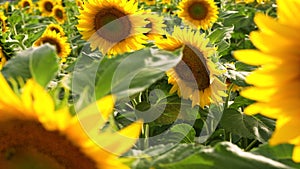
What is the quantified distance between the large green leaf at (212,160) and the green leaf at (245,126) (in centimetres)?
74

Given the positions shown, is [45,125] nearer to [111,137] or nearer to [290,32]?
[111,137]

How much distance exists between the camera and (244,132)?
152 cm

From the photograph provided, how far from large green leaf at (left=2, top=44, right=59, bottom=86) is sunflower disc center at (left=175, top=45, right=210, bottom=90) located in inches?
30.9

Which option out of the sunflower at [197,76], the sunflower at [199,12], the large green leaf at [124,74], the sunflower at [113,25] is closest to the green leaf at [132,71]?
the large green leaf at [124,74]

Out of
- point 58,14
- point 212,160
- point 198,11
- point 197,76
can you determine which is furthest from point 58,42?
point 212,160

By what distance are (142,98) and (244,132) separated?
17.4 inches

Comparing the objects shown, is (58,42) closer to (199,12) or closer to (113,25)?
(199,12)

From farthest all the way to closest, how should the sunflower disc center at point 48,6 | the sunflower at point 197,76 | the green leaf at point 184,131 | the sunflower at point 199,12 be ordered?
the sunflower disc center at point 48,6 < the sunflower at point 199,12 < the sunflower at point 197,76 < the green leaf at point 184,131

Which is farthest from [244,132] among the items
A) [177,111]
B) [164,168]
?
[164,168]

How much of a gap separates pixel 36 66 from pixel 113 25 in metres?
1.25

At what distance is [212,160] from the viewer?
2.45 ft

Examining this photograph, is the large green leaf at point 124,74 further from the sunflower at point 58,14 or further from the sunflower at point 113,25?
the sunflower at point 58,14

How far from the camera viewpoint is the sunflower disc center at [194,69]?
165 cm

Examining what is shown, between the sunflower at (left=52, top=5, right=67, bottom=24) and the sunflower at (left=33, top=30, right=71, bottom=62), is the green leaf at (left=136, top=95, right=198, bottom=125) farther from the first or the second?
the sunflower at (left=52, top=5, right=67, bottom=24)
